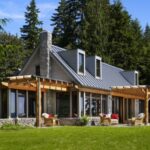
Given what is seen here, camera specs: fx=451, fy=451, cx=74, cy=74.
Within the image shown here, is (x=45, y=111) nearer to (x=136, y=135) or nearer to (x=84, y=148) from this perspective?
(x=136, y=135)

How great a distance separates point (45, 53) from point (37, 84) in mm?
6391

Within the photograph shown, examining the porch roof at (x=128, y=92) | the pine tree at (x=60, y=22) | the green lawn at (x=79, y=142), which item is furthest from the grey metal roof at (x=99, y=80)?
the pine tree at (x=60, y=22)

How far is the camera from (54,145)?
46.2 feet

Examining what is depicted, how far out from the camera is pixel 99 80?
118 ft

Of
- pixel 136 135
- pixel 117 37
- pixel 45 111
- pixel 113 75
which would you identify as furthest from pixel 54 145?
pixel 117 37

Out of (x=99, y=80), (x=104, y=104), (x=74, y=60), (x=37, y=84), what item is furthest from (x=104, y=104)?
(x=37, y=84)

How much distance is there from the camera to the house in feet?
93.7

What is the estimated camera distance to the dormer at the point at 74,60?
1299 inches

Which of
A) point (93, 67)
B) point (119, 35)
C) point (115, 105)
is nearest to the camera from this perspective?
point (93, 67)

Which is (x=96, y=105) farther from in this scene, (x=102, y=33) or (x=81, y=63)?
(x=102, y=33)

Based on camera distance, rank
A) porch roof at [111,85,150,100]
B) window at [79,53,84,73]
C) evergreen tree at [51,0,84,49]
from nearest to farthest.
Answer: window at [79,53,84,73] < porch roof at [111,85,150,100] < evergreen tree at [51,0,84,49]

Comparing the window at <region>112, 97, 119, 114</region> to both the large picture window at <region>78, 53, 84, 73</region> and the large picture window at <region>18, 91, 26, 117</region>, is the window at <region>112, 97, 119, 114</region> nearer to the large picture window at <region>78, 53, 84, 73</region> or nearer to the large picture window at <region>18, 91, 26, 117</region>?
the large picture window at <region>78, 53, 84, 73</region>

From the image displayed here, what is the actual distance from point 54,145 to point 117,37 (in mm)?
44843

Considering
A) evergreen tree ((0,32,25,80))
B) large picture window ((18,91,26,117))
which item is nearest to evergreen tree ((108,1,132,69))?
evergreen tree ((0,32,25,80))
